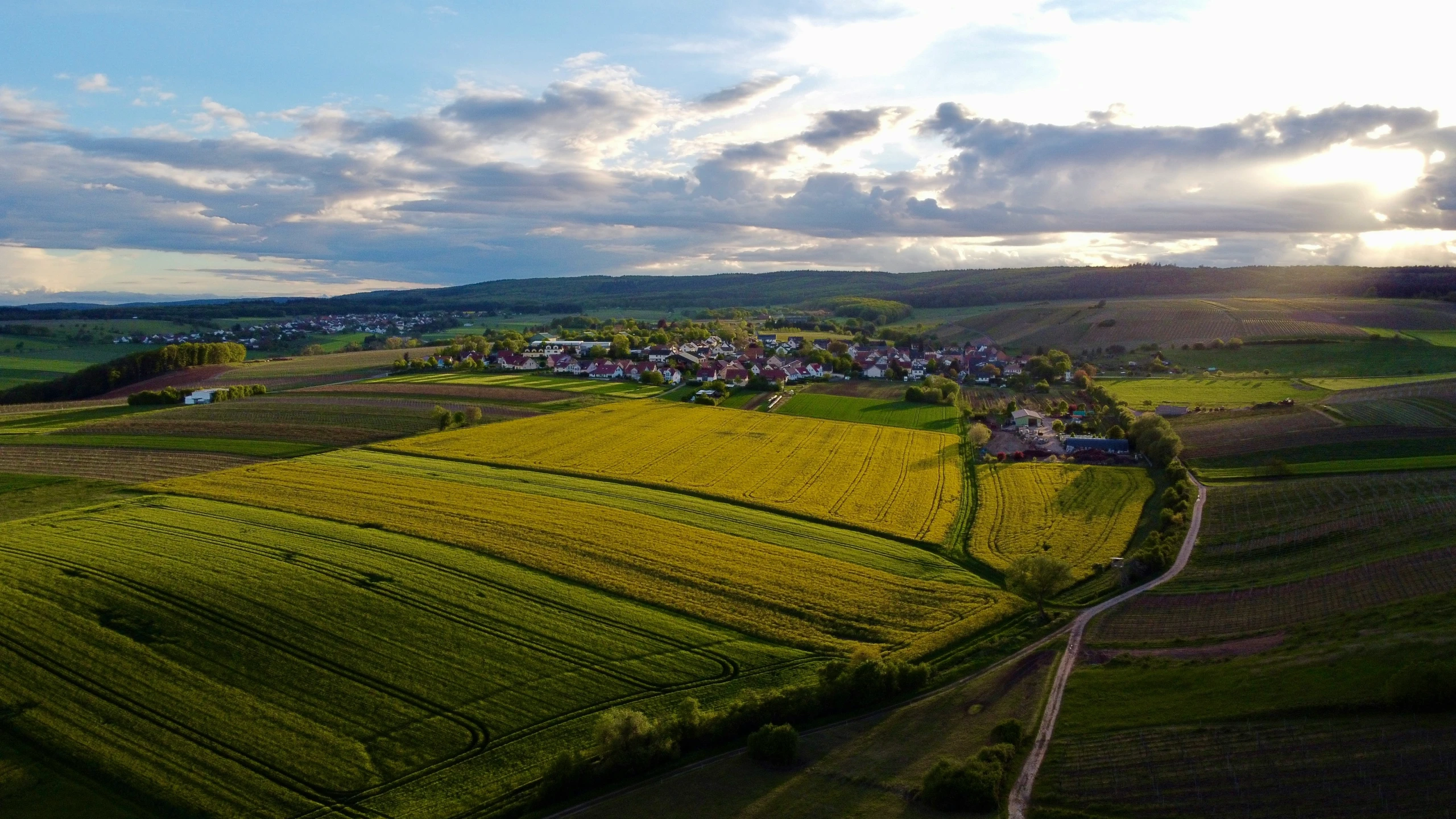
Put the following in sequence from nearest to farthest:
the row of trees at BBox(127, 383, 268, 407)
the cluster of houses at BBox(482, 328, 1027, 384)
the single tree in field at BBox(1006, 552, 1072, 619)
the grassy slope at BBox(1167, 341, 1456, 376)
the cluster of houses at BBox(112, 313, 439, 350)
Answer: the single tree in field at BBox(1006, 552, 1072, 619), the row of trees at BBox(127, 383, 268, 407), the grassy slope at BBox(1167, 341, 1456, 376), the cluster of houses at BBox(482, 328, 1027, 384), the cluster of houses at BBox(112, 313, 439, 350)

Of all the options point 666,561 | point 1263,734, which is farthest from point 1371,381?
point 666,561

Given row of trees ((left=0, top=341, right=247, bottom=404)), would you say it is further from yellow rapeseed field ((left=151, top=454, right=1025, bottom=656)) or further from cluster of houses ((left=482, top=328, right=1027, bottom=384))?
yellow rapeseed field ((left=151, top=454, right=1025, bottom=656))

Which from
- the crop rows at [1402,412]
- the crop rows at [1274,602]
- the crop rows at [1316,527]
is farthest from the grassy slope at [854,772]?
the crop rows at [1402,412]

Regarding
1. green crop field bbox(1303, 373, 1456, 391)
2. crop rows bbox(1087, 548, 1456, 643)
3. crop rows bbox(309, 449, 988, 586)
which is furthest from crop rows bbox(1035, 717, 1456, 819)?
green crop field bbox(1303, 373, 1456, 391)

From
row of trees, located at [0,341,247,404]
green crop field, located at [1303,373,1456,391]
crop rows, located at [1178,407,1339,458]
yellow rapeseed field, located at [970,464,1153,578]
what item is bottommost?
yellow rapeseed field, located at [970,464,1153,578]

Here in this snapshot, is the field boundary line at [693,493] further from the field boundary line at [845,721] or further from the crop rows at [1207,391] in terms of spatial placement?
the crop rows at [1207,391]

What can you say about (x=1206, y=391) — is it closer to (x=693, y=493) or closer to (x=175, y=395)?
(x=693, y=493)
